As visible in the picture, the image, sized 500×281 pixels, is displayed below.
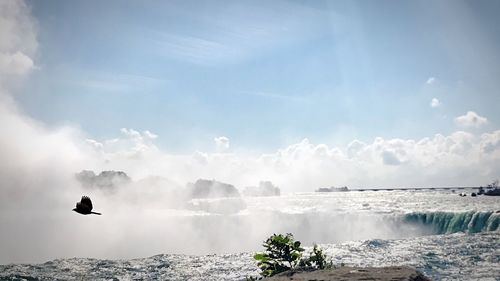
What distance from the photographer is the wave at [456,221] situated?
5197 centimetres

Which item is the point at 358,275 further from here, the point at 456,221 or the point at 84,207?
the point at 456,221

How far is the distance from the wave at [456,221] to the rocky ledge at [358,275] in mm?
47279

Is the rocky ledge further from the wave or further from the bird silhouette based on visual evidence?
the wave

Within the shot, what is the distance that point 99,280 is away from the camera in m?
26.5

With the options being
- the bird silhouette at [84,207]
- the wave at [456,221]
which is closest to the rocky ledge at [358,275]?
the bird silhouette at [84,207]

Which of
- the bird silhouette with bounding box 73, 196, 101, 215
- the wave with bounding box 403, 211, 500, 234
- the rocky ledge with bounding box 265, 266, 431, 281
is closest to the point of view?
the rocky ledge with bounding box 265, 266, 431, 281

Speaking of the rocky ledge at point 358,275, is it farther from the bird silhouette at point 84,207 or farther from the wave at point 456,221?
the wave at point 456,221

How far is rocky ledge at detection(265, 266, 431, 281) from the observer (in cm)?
748

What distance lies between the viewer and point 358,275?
7.81m

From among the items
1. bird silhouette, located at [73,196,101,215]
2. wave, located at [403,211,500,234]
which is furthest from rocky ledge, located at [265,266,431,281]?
wave, located at [403,211,500,234]

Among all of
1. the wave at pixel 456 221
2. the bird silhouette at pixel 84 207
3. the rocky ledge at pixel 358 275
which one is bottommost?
the wave at pixel 456 221

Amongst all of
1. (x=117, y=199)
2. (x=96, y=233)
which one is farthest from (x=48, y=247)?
(x=117, y=199)

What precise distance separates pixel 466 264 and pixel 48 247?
45.9m

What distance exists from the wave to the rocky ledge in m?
47.3
